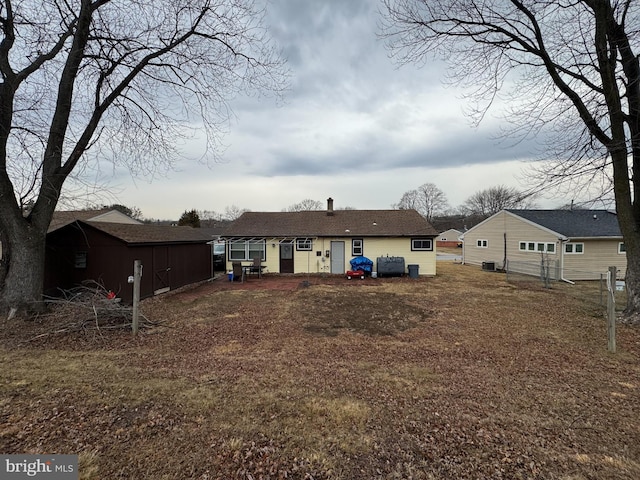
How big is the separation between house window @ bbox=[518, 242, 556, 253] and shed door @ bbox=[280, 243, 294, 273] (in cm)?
1415

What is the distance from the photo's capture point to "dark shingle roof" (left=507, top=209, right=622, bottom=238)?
→ 15.9 meters

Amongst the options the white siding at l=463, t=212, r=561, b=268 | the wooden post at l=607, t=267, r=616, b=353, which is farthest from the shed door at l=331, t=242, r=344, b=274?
the wooden post at l=607, t=267, r=616, b=353

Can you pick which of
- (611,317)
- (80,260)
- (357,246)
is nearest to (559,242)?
(357,246)

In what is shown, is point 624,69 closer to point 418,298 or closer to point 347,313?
point 418,298

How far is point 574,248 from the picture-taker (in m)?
15.8

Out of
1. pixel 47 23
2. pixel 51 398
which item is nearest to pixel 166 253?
pixel 47 23

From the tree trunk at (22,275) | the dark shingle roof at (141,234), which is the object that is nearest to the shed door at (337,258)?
the dark shingle roof at (141,234)

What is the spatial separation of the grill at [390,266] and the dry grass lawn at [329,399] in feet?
27.9

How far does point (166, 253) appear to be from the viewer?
41.0 ft

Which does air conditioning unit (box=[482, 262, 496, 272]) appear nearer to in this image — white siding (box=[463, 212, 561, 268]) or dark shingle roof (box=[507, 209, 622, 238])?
white siding (box=[463, 212, 561, 268])

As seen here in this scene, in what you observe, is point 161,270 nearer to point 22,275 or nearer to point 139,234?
point 139,234

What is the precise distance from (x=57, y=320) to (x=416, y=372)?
25.4ft

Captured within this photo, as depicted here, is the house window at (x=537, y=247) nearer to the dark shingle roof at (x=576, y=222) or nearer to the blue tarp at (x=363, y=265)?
the dark shingle roof at (x=576, y=222)

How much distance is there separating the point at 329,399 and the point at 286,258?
545 inches
